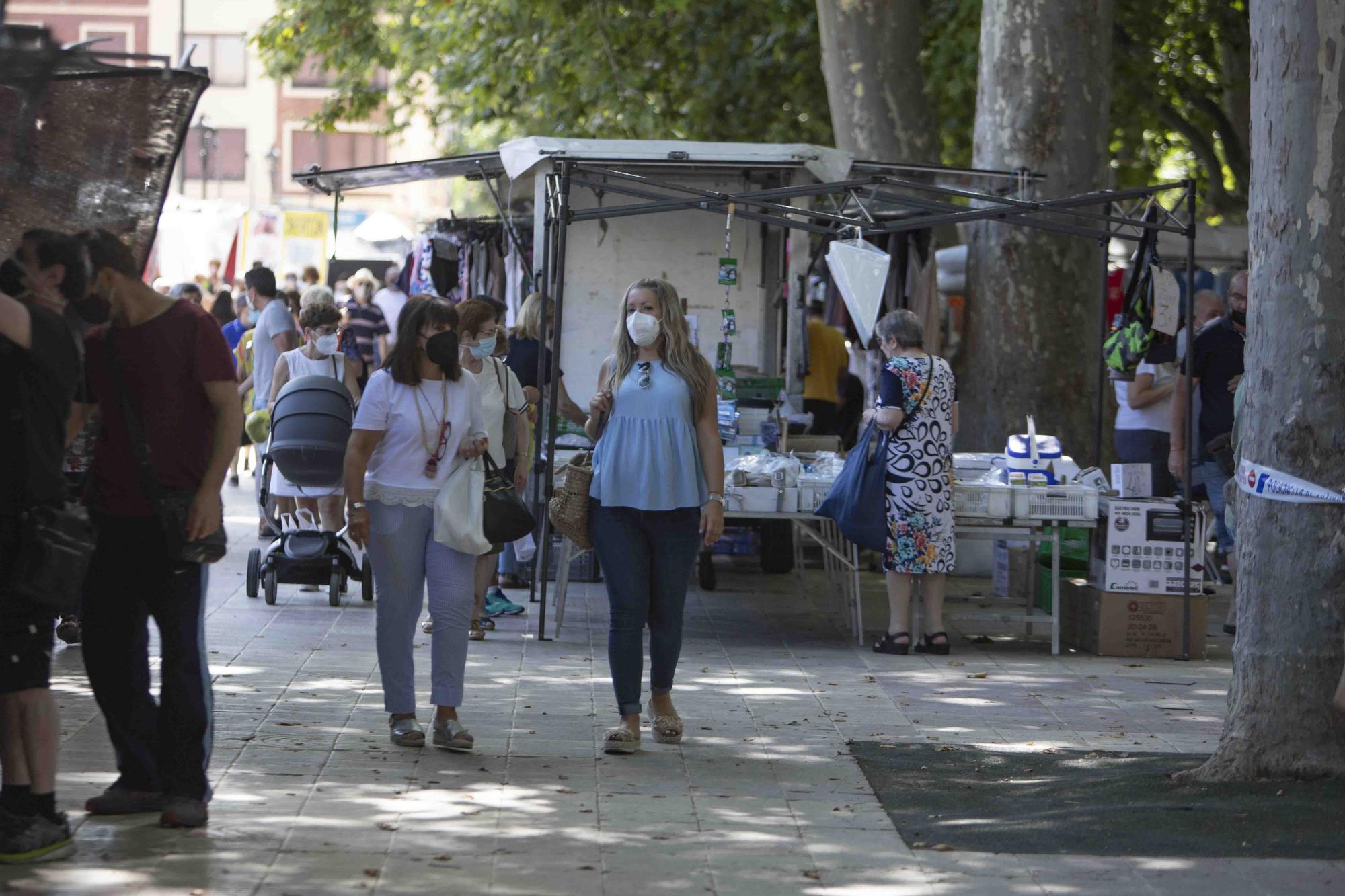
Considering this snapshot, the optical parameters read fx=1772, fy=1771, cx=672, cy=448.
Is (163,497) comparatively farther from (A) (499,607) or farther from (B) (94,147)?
(A) (499,607)

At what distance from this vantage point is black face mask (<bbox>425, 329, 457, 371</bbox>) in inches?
262

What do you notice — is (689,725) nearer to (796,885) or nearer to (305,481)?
(796,885)

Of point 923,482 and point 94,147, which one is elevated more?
point 94,147

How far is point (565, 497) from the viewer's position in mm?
7391

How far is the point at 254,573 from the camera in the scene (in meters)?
11.0

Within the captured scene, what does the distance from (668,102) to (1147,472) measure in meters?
12.2

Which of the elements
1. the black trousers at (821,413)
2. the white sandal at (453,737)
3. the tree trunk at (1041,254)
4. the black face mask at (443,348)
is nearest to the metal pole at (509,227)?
the black trousers at (821,413)

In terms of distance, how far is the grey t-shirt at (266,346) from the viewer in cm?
1349

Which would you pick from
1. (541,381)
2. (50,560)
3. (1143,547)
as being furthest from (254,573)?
(50,560)

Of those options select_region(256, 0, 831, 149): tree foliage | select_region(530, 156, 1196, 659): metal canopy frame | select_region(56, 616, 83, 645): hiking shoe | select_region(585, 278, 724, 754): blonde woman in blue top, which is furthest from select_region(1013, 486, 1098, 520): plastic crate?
select_region(256, 0, 831, 149): tree foliage

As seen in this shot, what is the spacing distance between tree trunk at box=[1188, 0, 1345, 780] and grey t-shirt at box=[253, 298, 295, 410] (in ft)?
28.6

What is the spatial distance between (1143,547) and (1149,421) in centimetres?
268

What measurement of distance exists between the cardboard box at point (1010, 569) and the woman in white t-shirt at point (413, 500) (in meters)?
5.54

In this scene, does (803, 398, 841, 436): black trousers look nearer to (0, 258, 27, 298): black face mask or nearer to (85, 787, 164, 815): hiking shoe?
(85, 787, 164, 815): hiking shoe
